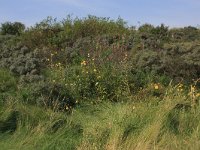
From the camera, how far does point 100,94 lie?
9.99 m

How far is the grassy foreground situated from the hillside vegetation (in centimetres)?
1

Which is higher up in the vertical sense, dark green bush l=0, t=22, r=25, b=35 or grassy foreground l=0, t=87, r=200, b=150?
dark green bush l=0, t=22, r=25, b=35

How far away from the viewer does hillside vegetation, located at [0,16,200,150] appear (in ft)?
25.7

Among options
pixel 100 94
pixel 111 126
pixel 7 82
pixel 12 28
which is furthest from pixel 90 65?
pixel 12 28

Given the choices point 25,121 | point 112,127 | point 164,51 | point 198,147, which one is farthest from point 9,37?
point 198,147

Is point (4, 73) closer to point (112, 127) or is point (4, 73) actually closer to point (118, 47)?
point (118, 47)

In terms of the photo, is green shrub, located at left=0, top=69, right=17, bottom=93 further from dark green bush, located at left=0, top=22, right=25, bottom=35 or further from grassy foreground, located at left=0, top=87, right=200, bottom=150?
dark green bush, located at left=0, top=22, right=25, bottom=35

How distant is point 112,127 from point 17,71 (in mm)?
4018

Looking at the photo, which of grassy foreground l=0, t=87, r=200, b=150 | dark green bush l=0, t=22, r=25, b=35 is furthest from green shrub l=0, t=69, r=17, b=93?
dark green bush l=0, t=22, r=25, b=35

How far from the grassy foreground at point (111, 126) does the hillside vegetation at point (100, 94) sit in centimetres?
1

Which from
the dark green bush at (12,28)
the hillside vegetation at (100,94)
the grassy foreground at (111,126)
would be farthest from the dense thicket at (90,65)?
the dark green bush at (12,28)

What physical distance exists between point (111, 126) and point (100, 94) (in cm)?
214

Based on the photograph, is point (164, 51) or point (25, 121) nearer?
point (25, 121)

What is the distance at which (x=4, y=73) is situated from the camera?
11.1 m
